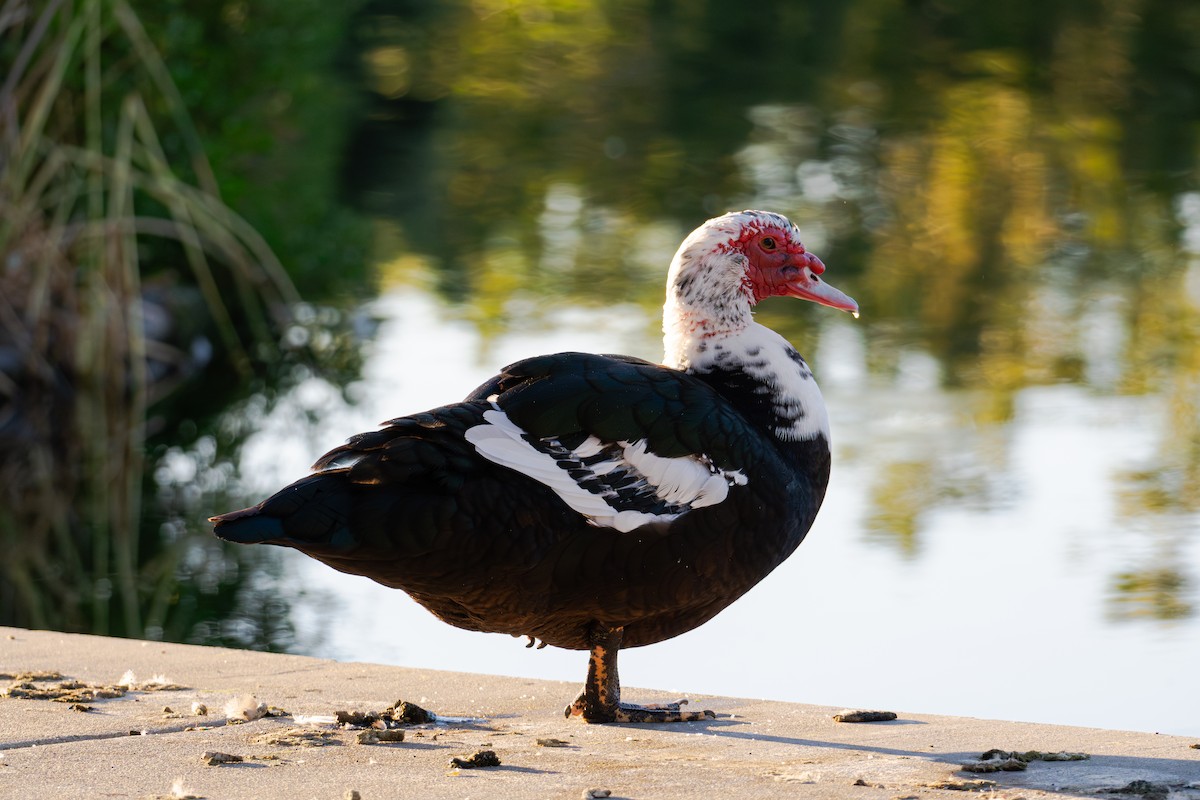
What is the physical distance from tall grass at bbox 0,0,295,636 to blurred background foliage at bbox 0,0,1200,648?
0.03 metres

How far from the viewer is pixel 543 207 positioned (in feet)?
55.4

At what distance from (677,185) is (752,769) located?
13362 millimetres

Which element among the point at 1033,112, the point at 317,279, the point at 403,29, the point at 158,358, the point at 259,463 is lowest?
the point at 259,463

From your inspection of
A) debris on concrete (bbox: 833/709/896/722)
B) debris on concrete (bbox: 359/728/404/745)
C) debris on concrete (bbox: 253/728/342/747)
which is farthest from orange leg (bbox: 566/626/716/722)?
debris on concrete (bbox: 253/728/342/747)

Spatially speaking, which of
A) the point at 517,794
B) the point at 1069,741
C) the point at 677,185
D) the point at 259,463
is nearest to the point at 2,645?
the point at 517,794

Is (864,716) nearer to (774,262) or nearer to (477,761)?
(477,761)

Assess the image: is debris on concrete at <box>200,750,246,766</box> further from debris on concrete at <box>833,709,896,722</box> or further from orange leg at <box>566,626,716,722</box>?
debris on concrete at <box>833,709,896,722</box>

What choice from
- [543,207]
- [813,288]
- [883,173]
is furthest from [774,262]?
[543,207]

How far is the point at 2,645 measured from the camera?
497 cm

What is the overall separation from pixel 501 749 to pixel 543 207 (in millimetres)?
13215

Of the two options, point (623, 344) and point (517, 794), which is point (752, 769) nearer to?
point (517, 794)

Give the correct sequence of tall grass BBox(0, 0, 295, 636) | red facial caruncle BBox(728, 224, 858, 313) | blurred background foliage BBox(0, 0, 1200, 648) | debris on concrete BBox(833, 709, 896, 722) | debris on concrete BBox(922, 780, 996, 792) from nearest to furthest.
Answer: debris on concrete BBox(922, 780, 996, 792)
debris on concrete BBox(833, 709, 896, 722)
red facial caruncle BBox(728, 224, 858, 313)
tall grass BBox(0, 0, 295, 636)
blurred background foliage BBox(0, 0, 1200, 648)

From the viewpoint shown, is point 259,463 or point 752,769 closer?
point 752,769

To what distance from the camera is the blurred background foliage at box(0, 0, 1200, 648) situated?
28.7 feet
